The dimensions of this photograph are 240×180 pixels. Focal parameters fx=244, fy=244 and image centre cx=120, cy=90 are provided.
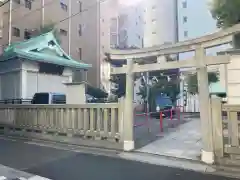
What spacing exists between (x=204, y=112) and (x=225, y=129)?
0.62 metres

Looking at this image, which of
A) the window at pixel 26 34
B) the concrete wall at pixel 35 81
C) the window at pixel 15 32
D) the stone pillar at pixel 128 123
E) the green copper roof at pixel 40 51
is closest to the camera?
the stone pillar at pixel 128 123

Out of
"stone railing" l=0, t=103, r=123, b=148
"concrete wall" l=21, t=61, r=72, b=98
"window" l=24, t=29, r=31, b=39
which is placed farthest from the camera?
"window" l=24, t=29, r=31, b=39

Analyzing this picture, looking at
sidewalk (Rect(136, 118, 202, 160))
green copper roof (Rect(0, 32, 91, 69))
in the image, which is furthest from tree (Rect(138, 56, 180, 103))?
sidewalk (Rect(136, 118, 202, 160))

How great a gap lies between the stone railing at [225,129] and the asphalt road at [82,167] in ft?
2.62

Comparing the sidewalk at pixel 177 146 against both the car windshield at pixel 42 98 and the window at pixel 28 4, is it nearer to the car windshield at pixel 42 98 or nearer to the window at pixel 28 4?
the car windshield at pixel 42 98

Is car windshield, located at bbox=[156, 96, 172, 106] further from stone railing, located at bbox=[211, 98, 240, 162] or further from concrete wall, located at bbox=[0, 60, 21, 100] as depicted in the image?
stone railing, located at bbox=[211, 98, 240, 162]

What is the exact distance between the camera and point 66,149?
7754mm

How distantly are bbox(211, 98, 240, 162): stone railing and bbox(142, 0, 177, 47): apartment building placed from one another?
30776 mm

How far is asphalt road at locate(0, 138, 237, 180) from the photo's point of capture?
5047 millimetres

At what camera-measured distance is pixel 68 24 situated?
2375 cm

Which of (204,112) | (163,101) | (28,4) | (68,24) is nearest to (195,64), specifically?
(204,112)

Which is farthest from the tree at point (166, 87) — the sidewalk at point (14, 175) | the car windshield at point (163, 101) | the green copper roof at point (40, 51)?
the sidewalk at point (14, 175)

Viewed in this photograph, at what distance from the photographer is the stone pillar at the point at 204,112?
579cm

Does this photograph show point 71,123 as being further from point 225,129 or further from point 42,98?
point 225,129
